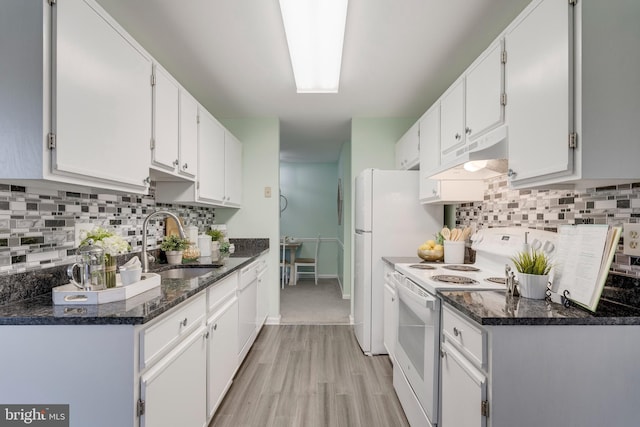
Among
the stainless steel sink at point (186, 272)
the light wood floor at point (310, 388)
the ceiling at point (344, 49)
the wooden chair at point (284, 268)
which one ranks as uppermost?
the ceiling at point (344, 49)

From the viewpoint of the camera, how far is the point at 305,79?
2.56 metres

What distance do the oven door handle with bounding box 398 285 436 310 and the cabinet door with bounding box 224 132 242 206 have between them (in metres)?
1.94

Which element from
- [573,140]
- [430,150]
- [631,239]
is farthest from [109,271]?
[430,150]

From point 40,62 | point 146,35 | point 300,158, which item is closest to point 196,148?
point 146,35

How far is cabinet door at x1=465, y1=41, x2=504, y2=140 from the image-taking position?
5.15 feet

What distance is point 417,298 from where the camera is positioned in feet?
5.43

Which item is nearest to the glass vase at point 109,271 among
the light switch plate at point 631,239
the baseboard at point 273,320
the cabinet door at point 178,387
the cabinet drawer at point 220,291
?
the cabinet door at point 178,387

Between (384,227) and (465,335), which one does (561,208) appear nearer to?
(465,335)

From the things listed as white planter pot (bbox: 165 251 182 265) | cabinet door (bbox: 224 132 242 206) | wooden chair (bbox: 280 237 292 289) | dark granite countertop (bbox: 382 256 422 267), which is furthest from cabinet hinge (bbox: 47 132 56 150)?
wooden chair (bbox: 280 237 292 289)

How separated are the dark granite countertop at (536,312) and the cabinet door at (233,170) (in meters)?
2.46

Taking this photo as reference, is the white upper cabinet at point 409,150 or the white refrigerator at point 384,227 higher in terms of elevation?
the white upper cabinet at point 409,150

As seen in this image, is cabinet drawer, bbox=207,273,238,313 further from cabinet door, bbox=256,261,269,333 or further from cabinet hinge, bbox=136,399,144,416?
cabinet door, bbox=256,261,269,333

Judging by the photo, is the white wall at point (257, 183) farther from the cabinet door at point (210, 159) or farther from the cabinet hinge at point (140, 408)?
the cabinet hinge at point (140, 408)

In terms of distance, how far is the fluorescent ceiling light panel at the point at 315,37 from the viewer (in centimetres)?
165
